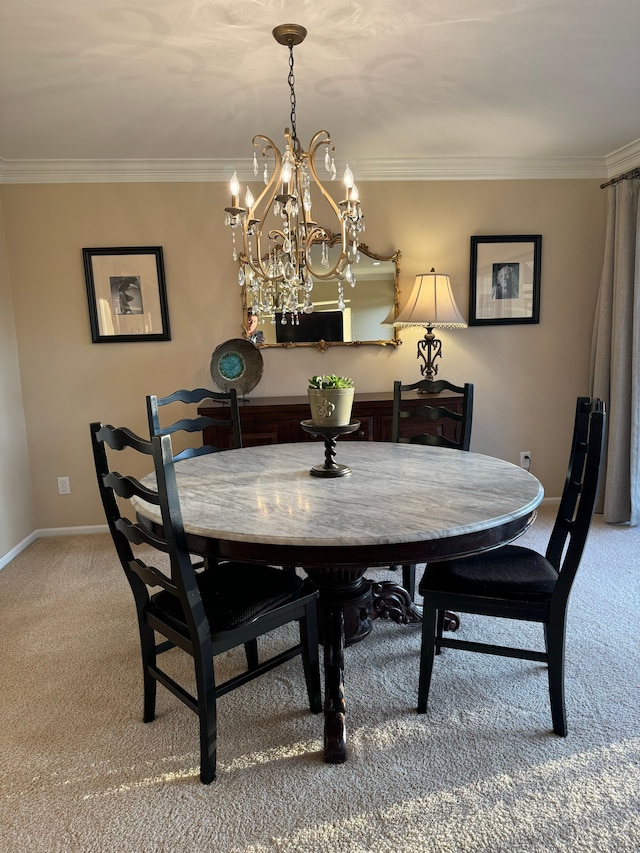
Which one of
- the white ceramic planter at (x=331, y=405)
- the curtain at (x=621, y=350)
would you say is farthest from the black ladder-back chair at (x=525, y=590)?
the curtain at (x=621, y=350)

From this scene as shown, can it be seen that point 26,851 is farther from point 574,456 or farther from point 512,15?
point 512,15

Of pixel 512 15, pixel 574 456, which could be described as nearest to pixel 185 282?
pixel 512 15

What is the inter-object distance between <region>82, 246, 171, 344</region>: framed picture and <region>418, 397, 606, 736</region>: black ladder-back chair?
103 inches

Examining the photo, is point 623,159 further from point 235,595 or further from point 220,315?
point 235,595

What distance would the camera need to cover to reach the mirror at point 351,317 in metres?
3.75

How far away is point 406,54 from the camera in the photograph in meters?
2.29

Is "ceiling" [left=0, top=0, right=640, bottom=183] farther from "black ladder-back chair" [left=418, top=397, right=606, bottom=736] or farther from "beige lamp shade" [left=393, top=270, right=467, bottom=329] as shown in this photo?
"black ladder-back chair" [left=418, top=397, right=606, bottom=736]

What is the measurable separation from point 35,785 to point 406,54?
288 cm

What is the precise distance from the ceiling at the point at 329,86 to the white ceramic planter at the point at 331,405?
1.31 metres

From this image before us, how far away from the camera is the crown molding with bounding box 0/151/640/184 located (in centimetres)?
348

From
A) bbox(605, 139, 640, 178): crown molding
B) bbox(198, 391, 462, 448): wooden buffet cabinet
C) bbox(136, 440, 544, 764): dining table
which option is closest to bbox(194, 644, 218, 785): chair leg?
bbox(136, 440, 544, 764): dining table

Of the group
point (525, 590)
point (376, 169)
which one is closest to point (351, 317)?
point (376, 169)

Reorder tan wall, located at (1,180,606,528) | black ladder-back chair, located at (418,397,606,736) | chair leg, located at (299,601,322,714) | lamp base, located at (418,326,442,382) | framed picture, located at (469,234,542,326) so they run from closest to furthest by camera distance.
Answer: black ladder-back chair, located at (418,397,606,736) → chair leg, located at (299,601,322,714) → tan wall, located at (1,180,606,528) → lamp base, located at (418,326,442,382) → framed picture, located at (469,234,542,326)

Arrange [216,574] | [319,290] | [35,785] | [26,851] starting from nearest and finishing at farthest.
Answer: [26,851]
[35,785]
[216,574]
[319,290]
